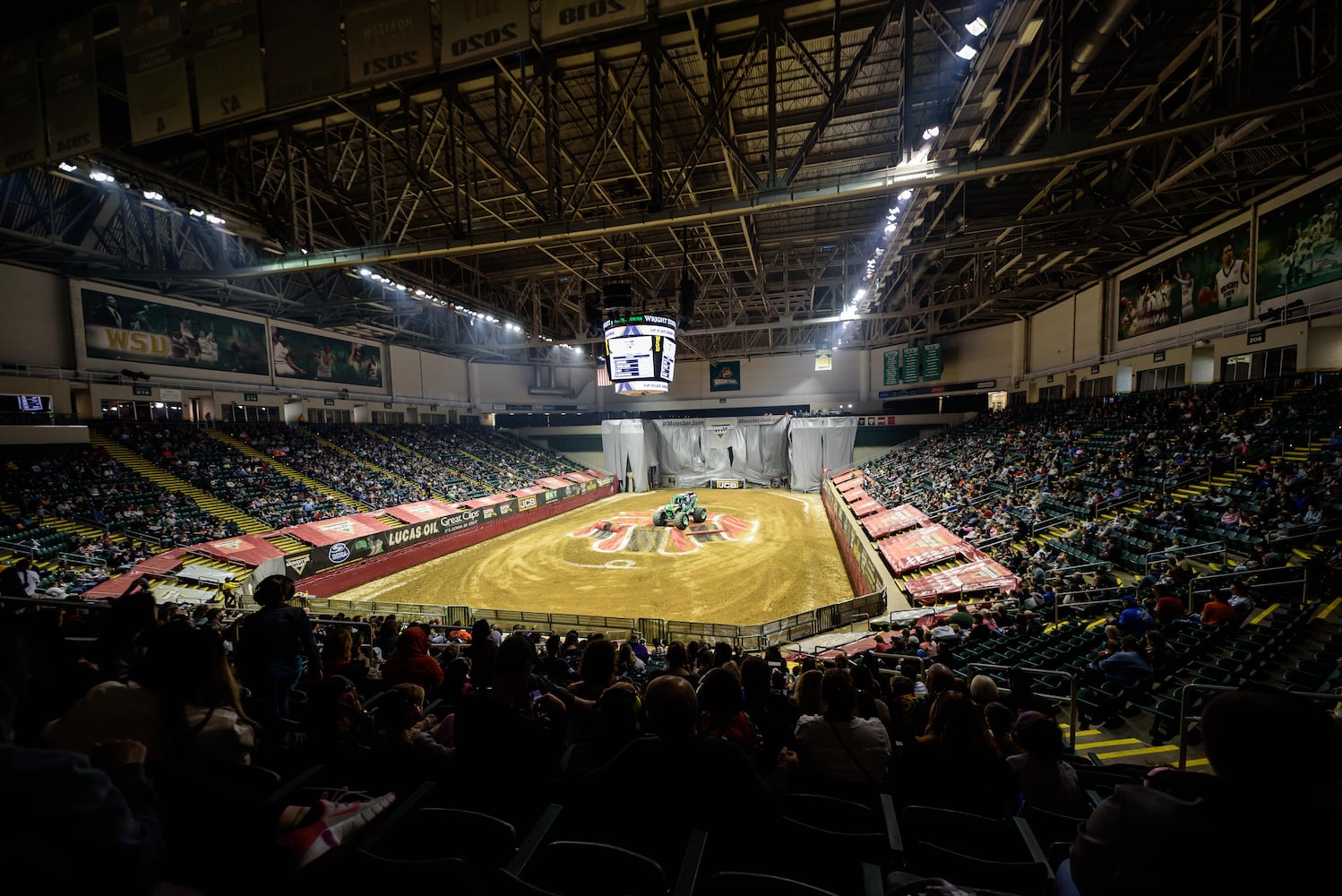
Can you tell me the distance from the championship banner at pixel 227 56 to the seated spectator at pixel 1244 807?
11.8 metres

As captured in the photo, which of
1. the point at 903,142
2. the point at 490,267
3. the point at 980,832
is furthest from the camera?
the point at 490,267

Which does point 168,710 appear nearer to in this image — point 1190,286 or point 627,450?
point 1190,286

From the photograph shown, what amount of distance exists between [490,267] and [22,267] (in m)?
15.8

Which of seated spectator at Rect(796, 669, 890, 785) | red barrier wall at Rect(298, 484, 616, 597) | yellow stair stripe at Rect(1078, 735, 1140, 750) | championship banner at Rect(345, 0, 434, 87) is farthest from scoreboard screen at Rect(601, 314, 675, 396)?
seated spectator at Rect(796, 669, 890, 785)

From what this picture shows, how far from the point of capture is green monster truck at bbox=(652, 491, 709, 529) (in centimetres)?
2403

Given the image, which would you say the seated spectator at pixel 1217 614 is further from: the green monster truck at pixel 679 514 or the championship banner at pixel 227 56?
the green monster truck at pixel 679 514

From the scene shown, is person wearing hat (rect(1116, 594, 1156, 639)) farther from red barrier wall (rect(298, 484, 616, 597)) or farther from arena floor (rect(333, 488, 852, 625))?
red barrier wall (rect(298, 484, 616, 597))

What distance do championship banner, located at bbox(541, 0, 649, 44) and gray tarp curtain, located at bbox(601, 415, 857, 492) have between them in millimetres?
32259

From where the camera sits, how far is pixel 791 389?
40219 mm

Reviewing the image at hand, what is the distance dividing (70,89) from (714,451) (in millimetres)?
35440

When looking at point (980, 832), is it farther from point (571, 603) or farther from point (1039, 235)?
point (1039, 235)

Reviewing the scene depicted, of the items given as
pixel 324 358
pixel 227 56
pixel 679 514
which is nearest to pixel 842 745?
pixel 227 56

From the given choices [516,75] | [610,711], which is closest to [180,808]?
[610,711]

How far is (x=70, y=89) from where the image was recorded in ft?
26.5
